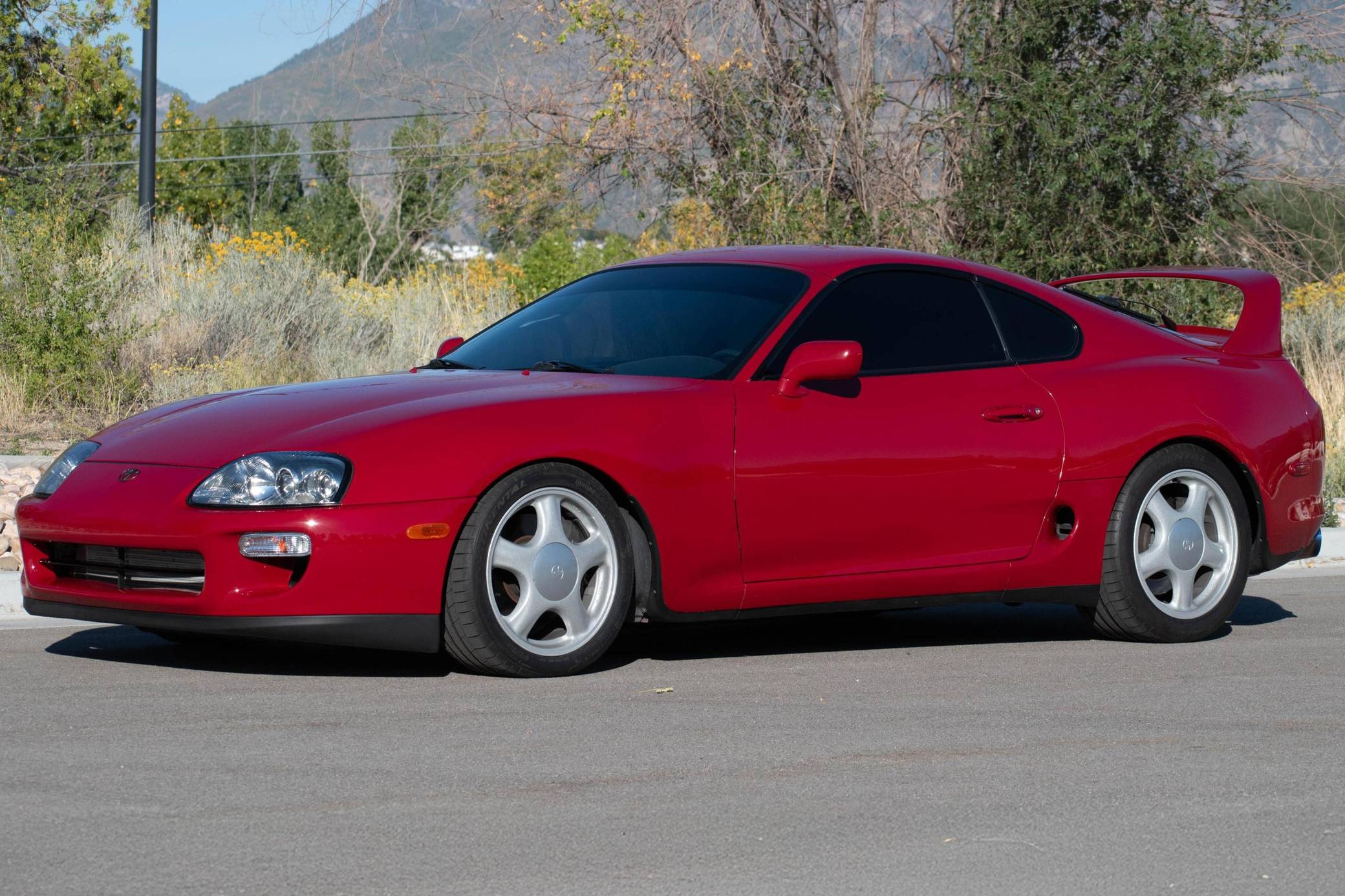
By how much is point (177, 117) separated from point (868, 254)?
56330 millimetres

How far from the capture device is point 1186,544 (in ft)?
23.2

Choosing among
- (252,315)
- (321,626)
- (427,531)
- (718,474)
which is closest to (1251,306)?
(718,474)

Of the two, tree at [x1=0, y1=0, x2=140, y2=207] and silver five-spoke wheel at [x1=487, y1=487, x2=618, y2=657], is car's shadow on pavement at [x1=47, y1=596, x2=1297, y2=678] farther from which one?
tree at [x1=0, y1=0, x2=140, y2=207]

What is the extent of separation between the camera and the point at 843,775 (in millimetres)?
4668

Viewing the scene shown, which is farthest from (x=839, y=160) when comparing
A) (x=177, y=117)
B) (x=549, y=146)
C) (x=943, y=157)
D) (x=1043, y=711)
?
(x=177, y=117)

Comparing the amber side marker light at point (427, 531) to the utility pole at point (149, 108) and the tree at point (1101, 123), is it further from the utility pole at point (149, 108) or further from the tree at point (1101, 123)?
the utility pole at point (149, 108)

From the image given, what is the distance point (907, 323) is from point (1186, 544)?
1.46m

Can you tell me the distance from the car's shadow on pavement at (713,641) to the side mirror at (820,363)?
96cm

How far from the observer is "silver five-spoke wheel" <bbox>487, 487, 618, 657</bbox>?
5762 millimetres

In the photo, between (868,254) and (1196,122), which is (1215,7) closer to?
(1196,122)

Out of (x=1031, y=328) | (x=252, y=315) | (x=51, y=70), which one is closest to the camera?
(x=1031, y=328)

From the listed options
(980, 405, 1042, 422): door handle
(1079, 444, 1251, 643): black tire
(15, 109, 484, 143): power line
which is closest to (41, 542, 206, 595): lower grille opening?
(980, 405, 1042, 422): door handle

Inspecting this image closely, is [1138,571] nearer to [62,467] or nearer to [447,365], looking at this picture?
[447,365]

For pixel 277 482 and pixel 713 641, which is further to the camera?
pixel 713 641
